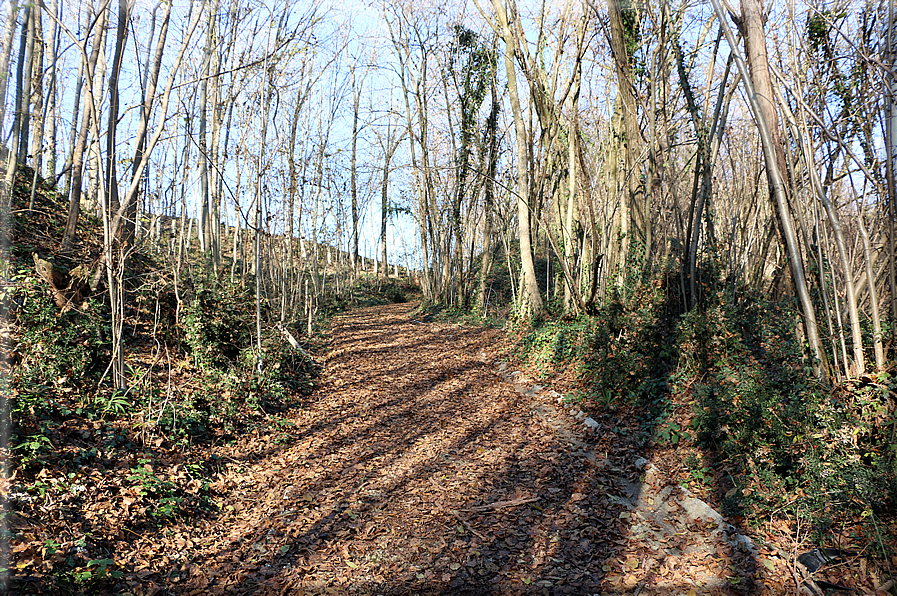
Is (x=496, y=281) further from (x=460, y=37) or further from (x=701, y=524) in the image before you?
(x=701, y=524)

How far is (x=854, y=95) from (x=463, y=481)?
5.70 meters

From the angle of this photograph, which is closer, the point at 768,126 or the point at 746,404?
the point at 746,404

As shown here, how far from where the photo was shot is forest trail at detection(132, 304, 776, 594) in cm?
377

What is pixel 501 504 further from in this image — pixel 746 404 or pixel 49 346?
pixel 49 346

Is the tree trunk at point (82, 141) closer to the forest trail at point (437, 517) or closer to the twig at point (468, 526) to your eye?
the forest trail at point (437, 517)

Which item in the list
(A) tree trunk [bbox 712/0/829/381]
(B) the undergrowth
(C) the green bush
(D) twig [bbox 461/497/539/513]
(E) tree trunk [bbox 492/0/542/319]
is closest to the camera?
(B) the undergrowth

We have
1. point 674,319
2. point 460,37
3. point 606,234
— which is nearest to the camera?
point 674,319

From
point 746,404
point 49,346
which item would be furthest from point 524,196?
point 49,346

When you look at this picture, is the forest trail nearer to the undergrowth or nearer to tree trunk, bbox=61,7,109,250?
the undergrowth

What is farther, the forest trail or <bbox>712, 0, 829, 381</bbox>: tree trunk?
<bbox>712, 0, 829, 381</bbox>: tree trunk

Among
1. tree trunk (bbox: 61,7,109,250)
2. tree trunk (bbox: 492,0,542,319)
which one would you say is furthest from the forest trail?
tree trunk (bbox: 61,7,109,250)

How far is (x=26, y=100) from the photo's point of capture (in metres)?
11.5

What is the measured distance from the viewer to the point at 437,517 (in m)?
4.69

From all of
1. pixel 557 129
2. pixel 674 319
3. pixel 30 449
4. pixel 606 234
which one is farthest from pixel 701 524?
pixel 557 129
